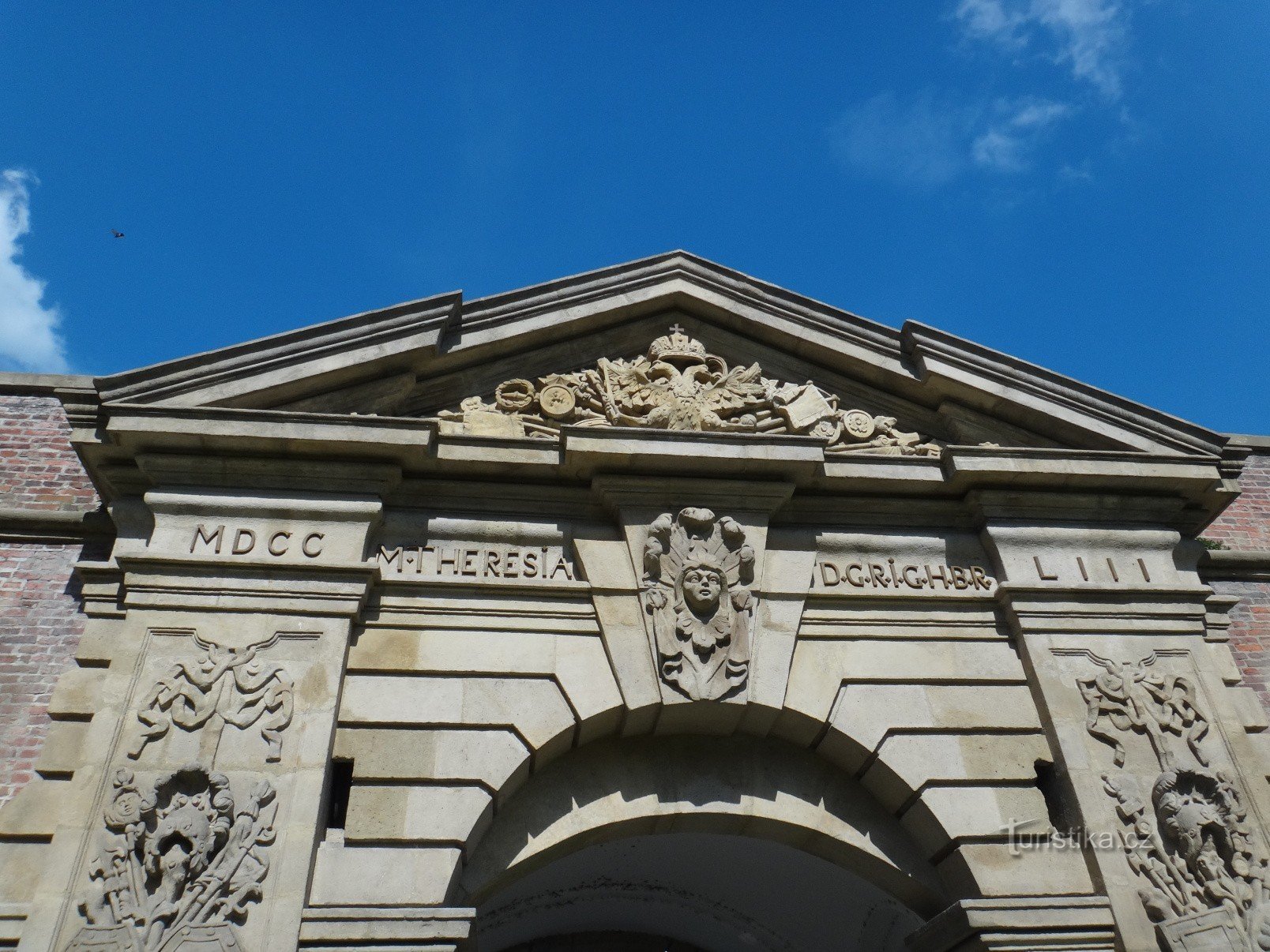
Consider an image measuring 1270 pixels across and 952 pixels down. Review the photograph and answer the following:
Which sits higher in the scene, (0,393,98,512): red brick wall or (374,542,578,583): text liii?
(0,393,98,512): red brick wall

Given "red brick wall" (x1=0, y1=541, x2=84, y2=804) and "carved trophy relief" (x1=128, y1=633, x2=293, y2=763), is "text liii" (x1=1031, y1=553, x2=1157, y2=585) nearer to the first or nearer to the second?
"carved trophy relief" (x1=128, y1=633, x2=293, y2=763)

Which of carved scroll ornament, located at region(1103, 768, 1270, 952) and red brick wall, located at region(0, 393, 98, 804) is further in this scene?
red brick wall, located at region(0, 393, 98, 804)

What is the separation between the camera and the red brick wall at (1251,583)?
880 cm

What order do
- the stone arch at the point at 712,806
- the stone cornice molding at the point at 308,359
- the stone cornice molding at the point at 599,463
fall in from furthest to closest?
the stone cornice molding at the point at 308,359 → the stone cornice molding at the point at 599,463 → the stone arch at the point at 712,806

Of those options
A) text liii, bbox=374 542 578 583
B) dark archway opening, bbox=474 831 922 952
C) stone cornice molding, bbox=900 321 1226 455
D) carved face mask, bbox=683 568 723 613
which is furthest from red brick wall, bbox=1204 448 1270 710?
text liii, bbox=374 542 578 583

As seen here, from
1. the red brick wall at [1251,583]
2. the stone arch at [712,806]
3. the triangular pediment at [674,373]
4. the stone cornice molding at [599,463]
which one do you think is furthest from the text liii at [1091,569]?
the stone arch at [712,806]

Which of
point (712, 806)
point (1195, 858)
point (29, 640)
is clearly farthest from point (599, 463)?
point (1195, 858)

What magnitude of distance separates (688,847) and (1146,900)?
3382 millimetres

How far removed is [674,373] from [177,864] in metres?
5.23

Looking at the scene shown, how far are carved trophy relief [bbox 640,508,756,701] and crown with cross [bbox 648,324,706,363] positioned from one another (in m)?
1.79

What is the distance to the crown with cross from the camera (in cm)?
897

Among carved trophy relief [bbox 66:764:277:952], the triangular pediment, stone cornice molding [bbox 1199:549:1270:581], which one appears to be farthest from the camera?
stone cornice molding [bbox 1199:549:1270:581]

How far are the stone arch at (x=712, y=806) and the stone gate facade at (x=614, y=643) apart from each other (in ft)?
0.10
